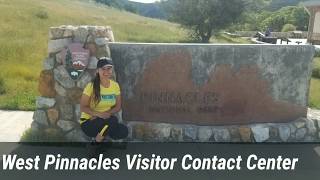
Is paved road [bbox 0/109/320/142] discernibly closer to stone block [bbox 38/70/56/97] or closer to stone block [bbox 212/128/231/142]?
stone block [bbox 38/70/56/97]

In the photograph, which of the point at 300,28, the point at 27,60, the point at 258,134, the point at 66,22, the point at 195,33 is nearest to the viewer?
the point at 258,134

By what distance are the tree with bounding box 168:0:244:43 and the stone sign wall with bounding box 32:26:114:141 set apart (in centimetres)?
2682

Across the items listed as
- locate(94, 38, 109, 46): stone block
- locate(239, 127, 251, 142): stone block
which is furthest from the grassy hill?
locate(239, 127, 251, 142): stone block

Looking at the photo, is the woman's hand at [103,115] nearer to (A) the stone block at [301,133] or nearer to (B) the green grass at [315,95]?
(A) the stone block at [301,133]

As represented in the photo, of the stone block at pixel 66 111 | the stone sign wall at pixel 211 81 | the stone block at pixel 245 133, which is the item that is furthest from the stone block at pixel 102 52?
the stone block at pixel 245 133

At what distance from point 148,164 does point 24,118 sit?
3.23 m

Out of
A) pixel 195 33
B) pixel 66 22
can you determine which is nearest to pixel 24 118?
pixel 66 22

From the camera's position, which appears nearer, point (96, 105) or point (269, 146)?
point (96, 105)

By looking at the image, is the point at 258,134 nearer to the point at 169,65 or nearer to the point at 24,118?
the point at 169,65

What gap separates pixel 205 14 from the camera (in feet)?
109

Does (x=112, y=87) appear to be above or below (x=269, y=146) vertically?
above

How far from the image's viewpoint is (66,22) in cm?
3042

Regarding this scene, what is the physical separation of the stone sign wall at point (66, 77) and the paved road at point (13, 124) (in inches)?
21.2

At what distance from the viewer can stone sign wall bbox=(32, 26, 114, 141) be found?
6.91 m
